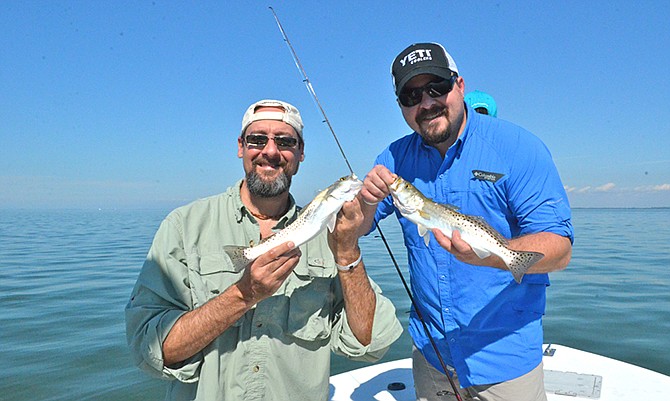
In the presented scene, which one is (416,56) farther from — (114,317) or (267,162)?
(114,317)

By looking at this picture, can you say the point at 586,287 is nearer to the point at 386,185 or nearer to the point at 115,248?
the point at 386,185

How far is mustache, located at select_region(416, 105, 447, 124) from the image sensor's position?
11.6 feet

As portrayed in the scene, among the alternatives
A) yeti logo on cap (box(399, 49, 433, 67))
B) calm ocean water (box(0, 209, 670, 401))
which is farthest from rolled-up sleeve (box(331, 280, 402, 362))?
calm ocean water (box(0, 209, 670, 401))

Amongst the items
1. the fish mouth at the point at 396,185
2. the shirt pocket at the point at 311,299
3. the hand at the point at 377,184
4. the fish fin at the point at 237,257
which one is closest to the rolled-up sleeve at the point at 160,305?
the fish fin at the point at 237,257

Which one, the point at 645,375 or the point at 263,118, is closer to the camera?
the point at 263,118

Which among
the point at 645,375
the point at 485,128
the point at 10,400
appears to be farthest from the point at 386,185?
the point at 10,400

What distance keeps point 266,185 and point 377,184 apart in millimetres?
796

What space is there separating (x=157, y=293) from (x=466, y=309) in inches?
86.0

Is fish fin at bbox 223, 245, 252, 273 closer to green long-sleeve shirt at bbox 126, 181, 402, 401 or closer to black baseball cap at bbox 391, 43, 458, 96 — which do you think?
green long-sleeve shirt at bbox 126, 181, 402, 401

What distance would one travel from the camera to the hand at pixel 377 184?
3324mm

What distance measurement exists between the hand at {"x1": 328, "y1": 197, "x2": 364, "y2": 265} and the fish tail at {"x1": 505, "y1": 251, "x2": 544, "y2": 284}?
1.01 metres

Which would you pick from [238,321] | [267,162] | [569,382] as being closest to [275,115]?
[267,162]

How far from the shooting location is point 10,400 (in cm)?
703

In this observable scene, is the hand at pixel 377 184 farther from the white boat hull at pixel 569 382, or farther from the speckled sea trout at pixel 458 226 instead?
the white boat hull at pixel 569 382
